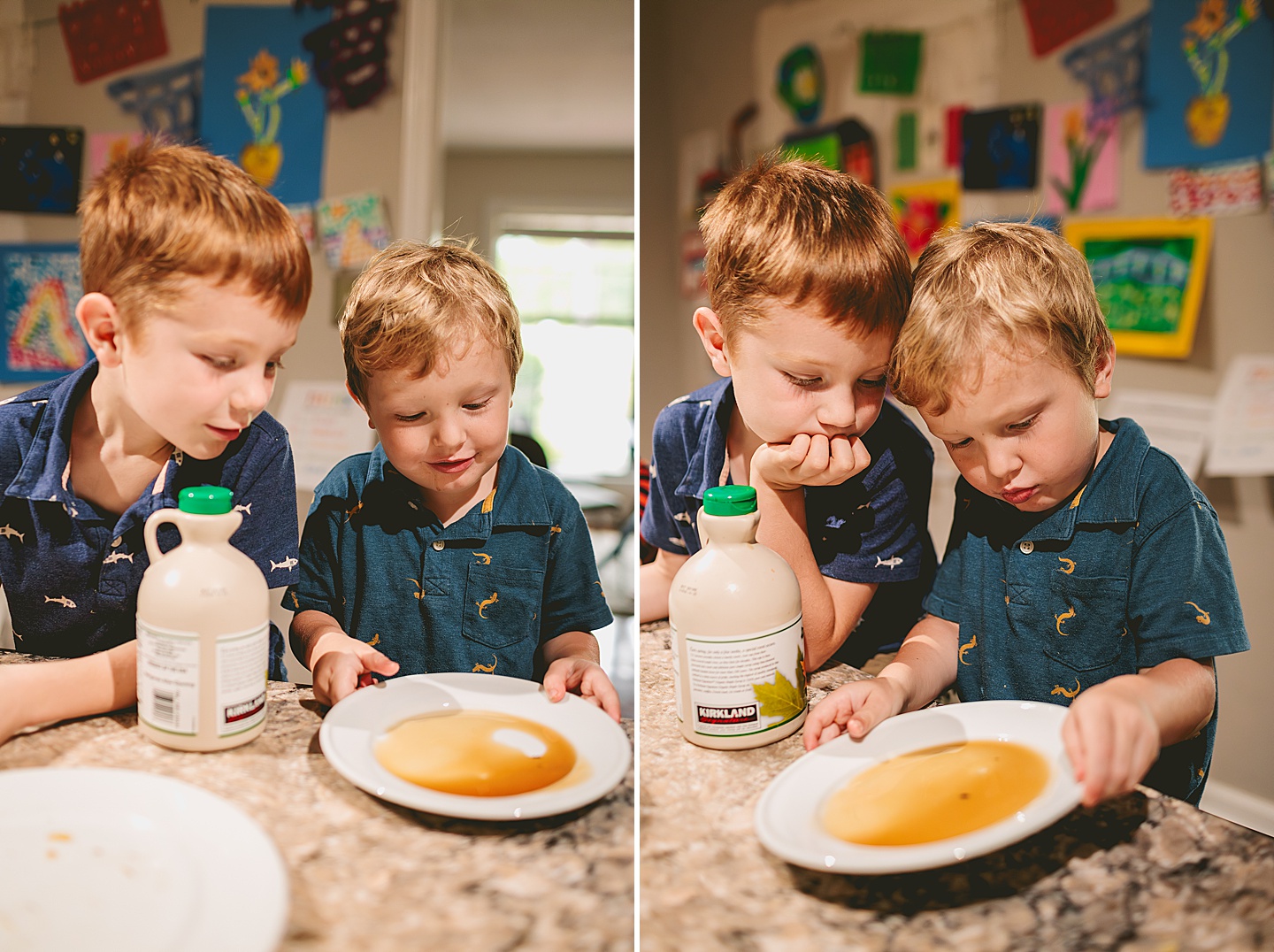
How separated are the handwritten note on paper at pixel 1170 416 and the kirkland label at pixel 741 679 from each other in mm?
657

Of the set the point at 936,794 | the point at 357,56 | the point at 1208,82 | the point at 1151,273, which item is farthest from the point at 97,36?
the point at 1208,82

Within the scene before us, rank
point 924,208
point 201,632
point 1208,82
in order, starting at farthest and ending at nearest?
point 924,208 < point 1208,82 < point 201,632

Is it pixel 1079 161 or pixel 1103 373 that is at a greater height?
pixel 1079 161

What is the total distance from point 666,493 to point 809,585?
0.18 m

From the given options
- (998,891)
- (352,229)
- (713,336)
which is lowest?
(998,891)

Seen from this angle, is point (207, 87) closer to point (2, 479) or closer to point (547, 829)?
point (2, 479)

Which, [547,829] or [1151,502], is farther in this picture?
[1151,502]

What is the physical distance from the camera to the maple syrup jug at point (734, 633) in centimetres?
65

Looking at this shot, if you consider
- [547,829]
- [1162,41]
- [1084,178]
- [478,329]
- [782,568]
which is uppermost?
[1162,41]

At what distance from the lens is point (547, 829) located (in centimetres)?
57

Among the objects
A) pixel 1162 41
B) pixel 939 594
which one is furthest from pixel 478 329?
pixel 1162 41

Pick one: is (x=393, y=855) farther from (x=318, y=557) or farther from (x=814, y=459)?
(x=814, y=459)

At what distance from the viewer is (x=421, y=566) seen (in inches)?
31.4

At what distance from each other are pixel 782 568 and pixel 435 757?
293 mm
